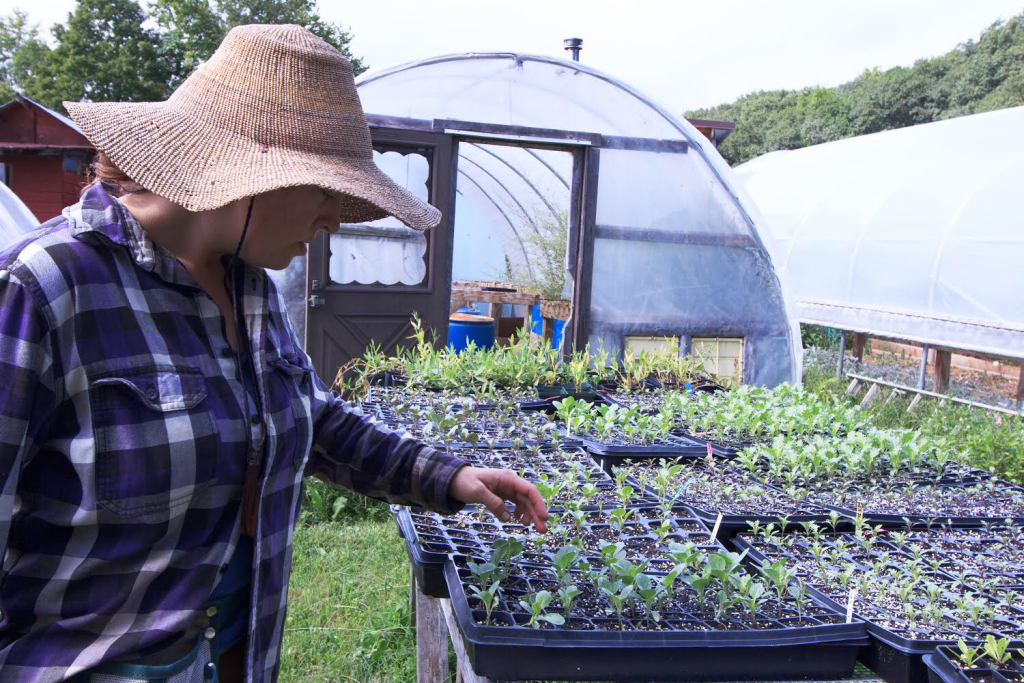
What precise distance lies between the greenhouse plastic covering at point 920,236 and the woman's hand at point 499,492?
174 inches

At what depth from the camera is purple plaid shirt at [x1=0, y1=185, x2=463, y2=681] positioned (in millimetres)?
921

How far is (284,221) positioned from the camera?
112 cm

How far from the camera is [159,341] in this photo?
103cm

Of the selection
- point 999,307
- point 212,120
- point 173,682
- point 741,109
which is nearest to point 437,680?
point 173,682

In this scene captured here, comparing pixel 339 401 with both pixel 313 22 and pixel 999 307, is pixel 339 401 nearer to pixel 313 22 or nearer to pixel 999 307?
pixel 999 307

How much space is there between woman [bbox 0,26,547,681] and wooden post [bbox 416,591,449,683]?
0.84 metres

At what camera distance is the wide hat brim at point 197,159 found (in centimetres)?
102

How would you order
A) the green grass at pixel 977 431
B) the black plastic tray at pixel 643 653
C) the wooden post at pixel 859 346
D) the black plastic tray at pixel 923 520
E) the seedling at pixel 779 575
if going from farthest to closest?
1. the wooden post at pixel 859 346
2. the green grass at pixel 977 431
3. the black plastic tray at pixel 923 520
4. the seedling at pixel 779 575
5. the black plastic tray at pixel 643 653

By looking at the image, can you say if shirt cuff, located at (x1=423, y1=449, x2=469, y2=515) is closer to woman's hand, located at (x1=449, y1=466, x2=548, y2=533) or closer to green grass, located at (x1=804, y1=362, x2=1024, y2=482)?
woman's hand, located at (x1=449, y1=466, x2=548, y2=533)

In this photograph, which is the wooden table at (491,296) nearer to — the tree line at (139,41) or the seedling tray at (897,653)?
the seedling tray at (897,653)

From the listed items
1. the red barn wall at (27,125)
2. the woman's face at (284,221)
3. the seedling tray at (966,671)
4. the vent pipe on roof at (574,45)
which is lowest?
the seedling tray at (966,671)

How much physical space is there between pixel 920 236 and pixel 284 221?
7.38 metres

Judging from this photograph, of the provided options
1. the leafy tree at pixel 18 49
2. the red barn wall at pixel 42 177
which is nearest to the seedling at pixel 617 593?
the red barn wall at pixel 42 177

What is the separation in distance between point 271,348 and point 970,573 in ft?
5.21
